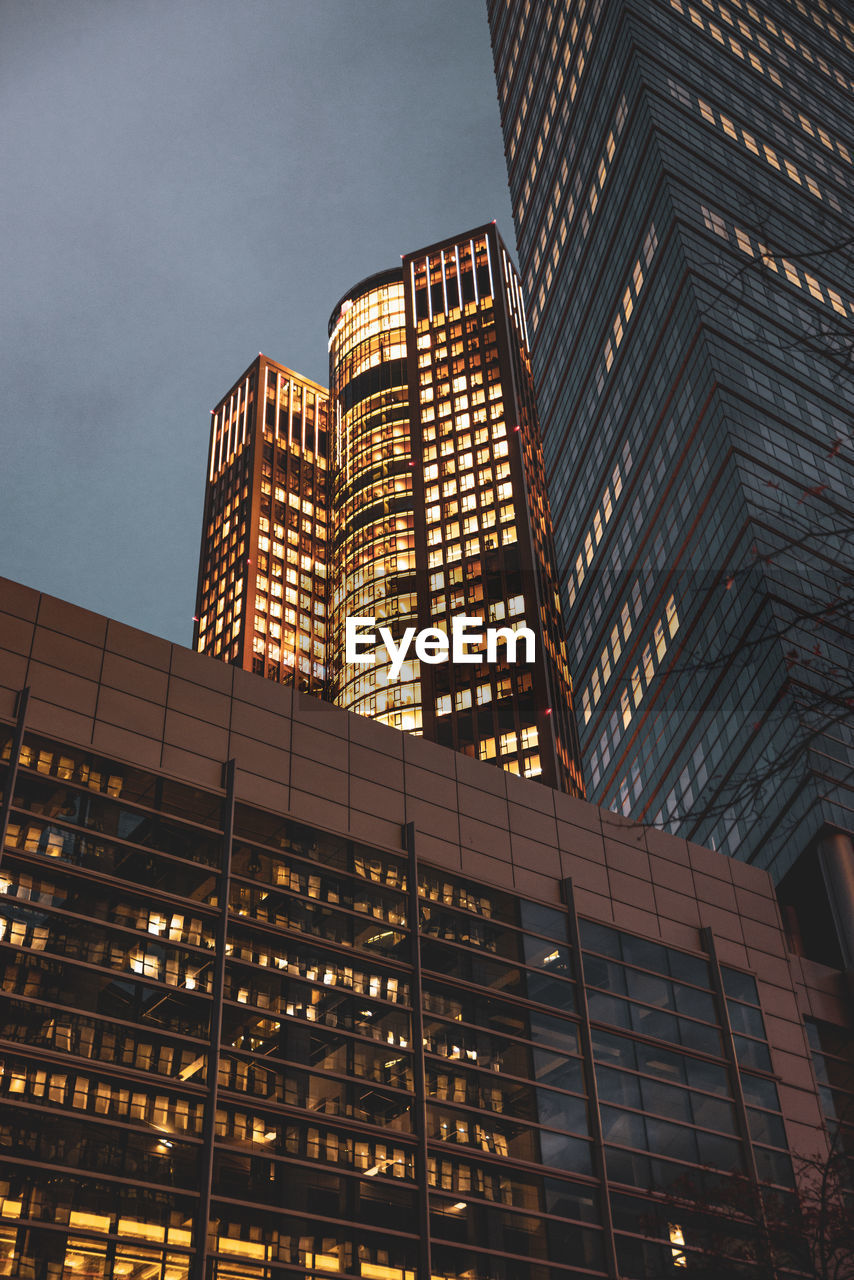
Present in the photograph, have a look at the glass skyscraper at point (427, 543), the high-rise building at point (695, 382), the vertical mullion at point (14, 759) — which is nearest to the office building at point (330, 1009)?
the vertical mullion at point (14, 759)

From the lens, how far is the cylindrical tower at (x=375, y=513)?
165 m

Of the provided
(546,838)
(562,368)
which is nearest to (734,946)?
(546,838)

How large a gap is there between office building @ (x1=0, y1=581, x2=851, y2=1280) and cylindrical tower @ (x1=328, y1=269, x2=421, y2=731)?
104906 millimetres

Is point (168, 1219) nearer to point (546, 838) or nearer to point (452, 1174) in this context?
point (452, 1174)

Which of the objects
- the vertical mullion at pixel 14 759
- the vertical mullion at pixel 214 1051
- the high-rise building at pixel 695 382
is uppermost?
the high-rise building at pixel 695 382

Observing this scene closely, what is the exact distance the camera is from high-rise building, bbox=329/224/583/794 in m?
153

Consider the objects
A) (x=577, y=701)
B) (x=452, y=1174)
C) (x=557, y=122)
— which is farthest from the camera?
(x=557, y=122)

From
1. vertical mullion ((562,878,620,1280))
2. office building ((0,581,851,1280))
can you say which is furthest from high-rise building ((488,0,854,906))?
vertical mullion ((562,878,620,1280))

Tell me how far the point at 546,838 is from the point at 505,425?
13063 cm

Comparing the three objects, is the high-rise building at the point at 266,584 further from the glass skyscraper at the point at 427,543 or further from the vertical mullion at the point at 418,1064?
the vertical mullion at the point at 418,1064

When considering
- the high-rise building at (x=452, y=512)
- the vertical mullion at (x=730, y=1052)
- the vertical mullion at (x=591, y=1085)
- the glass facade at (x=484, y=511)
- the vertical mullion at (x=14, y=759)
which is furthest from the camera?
the high-rise building at (x=452, y=512)

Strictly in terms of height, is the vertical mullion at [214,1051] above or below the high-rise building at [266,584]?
below

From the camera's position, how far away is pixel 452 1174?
40156 mm

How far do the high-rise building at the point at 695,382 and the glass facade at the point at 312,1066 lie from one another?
115 feet
